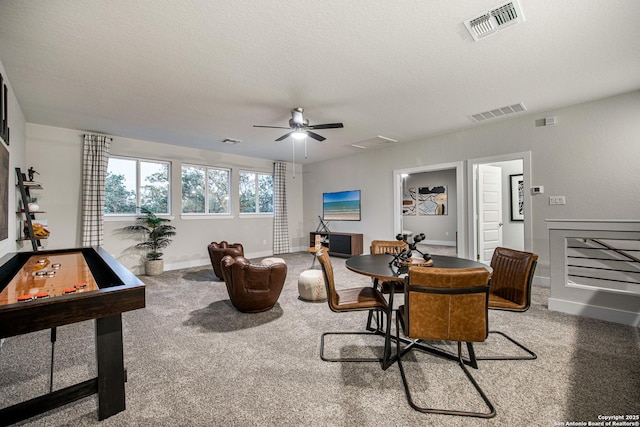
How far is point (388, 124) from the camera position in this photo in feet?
15.2

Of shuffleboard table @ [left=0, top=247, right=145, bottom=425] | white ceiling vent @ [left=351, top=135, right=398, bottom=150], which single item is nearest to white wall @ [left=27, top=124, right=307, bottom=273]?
white ceiling vent @ [left=351, top=135, right=398, bottom=150]

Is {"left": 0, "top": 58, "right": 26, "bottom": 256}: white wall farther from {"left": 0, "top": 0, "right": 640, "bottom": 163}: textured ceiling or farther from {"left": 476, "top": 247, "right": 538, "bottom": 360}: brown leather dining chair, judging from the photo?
{"left": 476, "top": 247, "right": 538, "bottom": 360}: brown leather dining chair

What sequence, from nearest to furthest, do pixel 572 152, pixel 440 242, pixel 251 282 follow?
pixel 251 282 → pixel 572 152 → pixel 440 242

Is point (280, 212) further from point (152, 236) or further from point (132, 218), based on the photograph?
point (132, 218)

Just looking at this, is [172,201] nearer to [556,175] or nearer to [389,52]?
[389,52]

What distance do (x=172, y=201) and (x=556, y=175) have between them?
22.3 feet

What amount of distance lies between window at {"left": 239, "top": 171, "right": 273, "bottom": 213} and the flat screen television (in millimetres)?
1534

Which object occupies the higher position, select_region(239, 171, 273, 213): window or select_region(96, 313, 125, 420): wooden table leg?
select_region(239, 171, 273, 213): window

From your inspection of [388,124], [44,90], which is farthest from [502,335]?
[44,90]

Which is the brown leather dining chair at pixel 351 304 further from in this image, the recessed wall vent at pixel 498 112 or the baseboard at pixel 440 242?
the baseboard at pixel 440 242

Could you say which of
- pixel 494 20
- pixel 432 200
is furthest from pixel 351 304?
pixel 432 200

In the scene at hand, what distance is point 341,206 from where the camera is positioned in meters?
7.22

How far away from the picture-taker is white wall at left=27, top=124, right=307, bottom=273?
4539 mm

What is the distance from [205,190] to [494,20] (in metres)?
5.91
